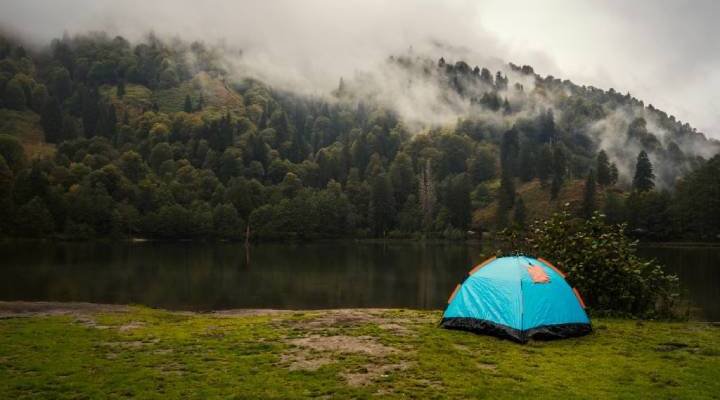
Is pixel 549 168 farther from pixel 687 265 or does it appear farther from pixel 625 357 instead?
pixel 625 357

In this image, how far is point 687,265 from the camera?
7219 cm

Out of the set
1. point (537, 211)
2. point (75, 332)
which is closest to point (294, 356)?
point (75, 332)

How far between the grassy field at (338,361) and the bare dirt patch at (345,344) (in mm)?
36

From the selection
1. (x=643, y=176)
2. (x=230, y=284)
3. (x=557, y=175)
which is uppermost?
(x=557, y=175)

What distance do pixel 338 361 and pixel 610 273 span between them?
15.3 meters

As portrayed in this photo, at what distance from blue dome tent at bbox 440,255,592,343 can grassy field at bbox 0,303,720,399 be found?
557 millimetres

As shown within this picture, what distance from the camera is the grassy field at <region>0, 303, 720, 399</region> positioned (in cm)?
1331

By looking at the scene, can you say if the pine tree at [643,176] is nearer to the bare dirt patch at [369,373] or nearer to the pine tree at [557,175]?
the pine tree at [557,175]

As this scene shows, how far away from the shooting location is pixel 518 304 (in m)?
19.8

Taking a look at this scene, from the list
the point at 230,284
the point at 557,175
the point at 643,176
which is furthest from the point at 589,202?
the point at 230,284

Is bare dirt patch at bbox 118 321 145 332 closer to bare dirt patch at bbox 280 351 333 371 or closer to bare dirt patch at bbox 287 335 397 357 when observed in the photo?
bare dirt patch at bbox 287 335 397 357

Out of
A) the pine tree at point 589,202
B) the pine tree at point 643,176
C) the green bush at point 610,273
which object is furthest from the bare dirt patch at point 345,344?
the pine tree at point 643,176

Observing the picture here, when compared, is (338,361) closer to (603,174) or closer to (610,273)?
(610,273)

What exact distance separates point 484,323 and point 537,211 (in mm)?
163698
